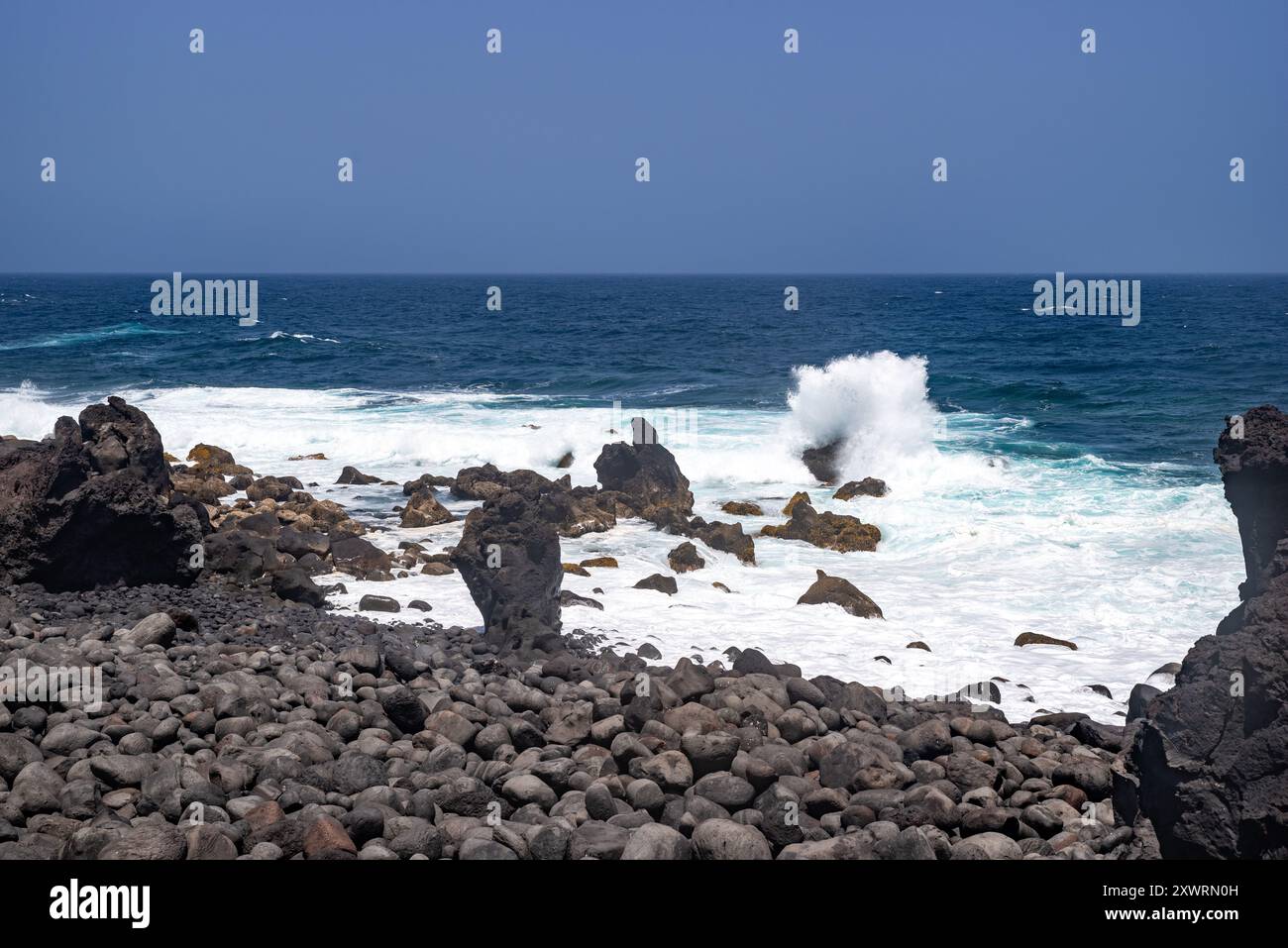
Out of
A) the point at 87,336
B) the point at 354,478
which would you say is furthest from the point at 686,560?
the point at 87,336

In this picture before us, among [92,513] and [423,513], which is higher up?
[92,513]

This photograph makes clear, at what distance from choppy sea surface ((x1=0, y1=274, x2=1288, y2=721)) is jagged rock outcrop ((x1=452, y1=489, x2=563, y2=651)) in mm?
1021

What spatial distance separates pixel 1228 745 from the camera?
4.23 m

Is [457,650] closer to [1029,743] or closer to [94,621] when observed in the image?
[94,621]

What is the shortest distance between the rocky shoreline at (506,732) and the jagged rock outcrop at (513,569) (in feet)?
0.08

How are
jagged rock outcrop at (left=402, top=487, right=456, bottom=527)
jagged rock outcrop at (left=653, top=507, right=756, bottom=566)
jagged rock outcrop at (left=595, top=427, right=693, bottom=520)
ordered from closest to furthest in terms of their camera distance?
1. jagged rock outcrop at (left=653, top=507, right=756, bottom=566)
2. jagged rock outcrop at (left=402, top=487, right=456, bottom=527)
3. jagged rock outcrop at (left=595, top=427, right=693, bottom=520)

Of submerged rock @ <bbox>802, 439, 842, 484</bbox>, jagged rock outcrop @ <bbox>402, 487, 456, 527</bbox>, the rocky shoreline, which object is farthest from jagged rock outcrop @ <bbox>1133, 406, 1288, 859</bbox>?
submerged rock @ <bbox>802, 439, 842, 484</bbox>

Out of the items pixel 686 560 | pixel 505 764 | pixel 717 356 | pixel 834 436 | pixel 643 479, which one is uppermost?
pixel 717 356

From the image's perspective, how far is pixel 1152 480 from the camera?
58.9 ft

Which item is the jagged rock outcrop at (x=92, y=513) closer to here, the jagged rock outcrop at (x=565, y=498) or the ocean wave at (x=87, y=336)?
the jagged rock outcrop at (x=565, y=498)

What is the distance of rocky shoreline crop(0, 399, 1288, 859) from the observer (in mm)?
4449

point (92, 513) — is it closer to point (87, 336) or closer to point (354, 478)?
point (354, 478)

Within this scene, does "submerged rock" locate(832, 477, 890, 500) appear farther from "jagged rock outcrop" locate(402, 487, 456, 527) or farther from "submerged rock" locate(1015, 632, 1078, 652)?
"submerged rock" locate(1015, 632, 1078, 652)

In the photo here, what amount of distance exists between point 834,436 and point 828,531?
6.88 metres
